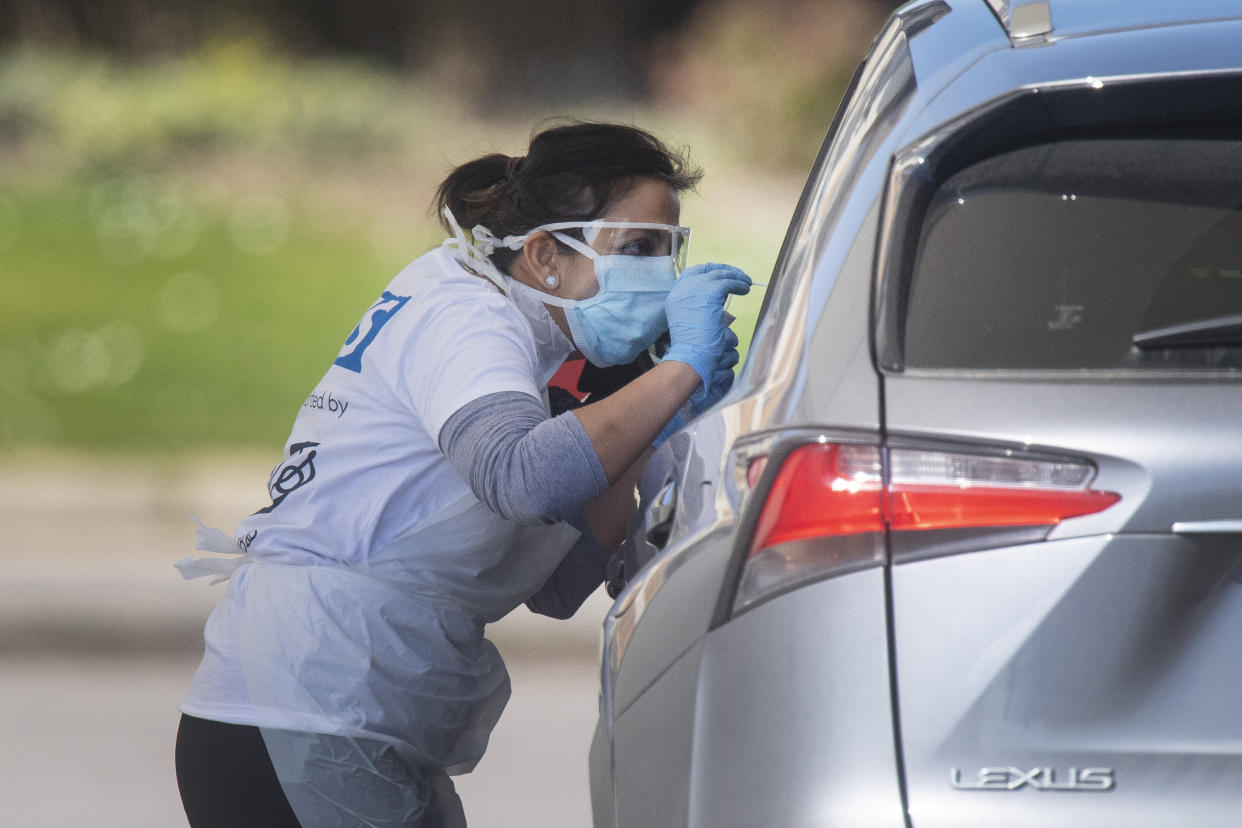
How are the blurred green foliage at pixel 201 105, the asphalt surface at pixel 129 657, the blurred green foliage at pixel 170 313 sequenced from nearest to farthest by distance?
the asphalt surface at pixel 129 657 < the blurred green foliage at pixel 201 105 < the blurred green foliage at pixel 170 313

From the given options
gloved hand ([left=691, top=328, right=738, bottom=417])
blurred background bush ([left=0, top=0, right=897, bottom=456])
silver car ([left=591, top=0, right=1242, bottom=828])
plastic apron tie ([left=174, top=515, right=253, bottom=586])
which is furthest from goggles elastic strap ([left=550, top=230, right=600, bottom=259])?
blurred background bush ([left=0, top=0, right=897, bottom=456])

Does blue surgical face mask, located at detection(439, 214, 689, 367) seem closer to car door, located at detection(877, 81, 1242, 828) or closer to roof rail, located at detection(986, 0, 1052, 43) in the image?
roof rail, located at detection(986, 0, 1052, 43)

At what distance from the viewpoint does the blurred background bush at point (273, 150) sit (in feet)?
25.3

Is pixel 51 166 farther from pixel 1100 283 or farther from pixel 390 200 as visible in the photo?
pixel 1100 283

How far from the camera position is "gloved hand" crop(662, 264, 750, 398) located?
2.22 meters

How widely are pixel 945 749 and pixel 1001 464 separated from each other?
0.26 m

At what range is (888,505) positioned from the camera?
1.34 m

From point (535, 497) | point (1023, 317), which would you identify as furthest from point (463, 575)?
point (1023, 317)

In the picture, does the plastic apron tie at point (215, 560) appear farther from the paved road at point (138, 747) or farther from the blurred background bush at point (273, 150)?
the blurred background bush at point (273, 150)

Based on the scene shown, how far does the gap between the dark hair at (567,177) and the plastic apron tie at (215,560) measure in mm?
649

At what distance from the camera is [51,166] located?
8227 mm

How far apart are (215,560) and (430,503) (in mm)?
389

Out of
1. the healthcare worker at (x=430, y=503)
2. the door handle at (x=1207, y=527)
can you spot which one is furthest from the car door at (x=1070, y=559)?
the healthcare worker at (x=430, y=503)

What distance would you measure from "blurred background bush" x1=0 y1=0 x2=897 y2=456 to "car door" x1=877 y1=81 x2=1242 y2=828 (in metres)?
6.40
